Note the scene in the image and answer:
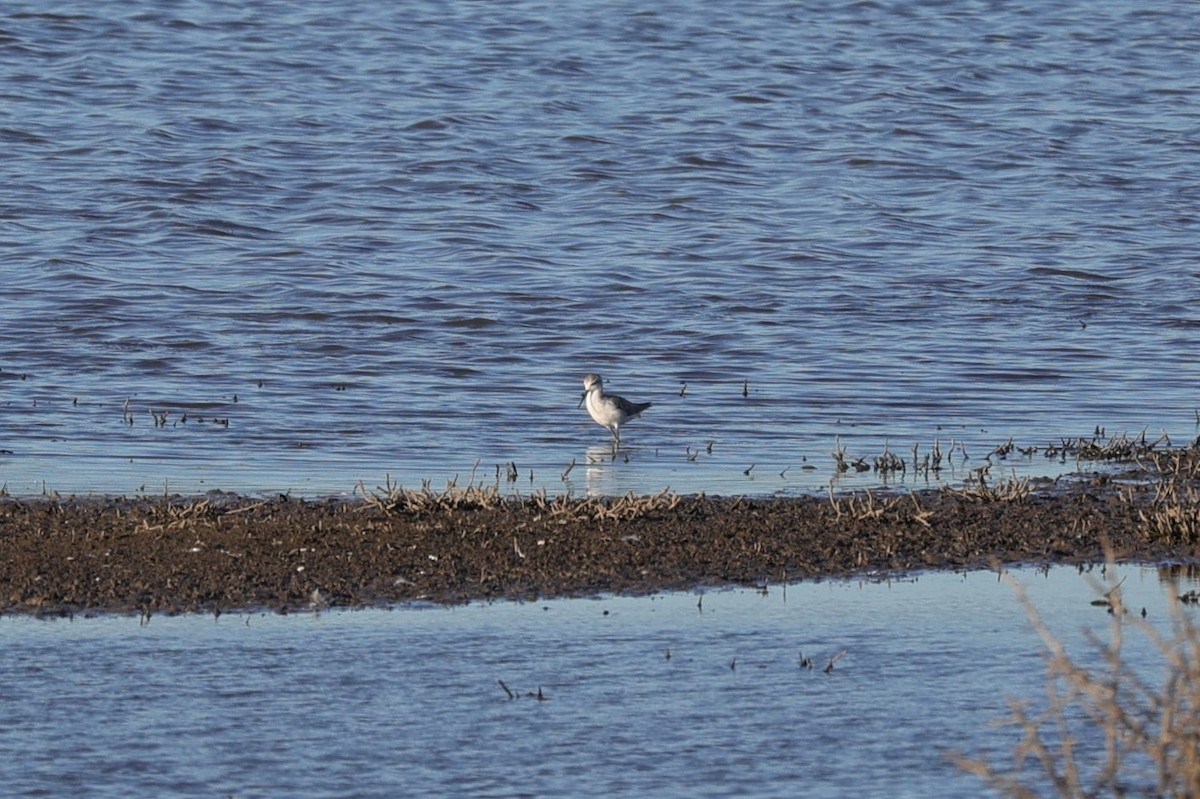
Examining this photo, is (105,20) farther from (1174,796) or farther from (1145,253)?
(1174,796)

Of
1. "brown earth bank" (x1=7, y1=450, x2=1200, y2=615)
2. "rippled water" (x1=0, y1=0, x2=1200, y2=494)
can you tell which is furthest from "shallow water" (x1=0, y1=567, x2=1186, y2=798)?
"rippled water" (x1=0, y1=0, x2=1200, y2=494)

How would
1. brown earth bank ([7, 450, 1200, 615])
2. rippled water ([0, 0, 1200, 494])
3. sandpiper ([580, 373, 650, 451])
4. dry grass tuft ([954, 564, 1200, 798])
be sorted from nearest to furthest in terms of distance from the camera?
dry grass tuft ([954, 564, 1200, 798]) → brown earth bank ([7, 450, 1200, 615]) → sandpiper ([580, 373, 650, 451]) → rippled water ([0, 0, 1200, 494])

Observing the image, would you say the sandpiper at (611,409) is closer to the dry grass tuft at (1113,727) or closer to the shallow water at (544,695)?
the shallow water at (544,695)

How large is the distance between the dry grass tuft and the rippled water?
4511 mm

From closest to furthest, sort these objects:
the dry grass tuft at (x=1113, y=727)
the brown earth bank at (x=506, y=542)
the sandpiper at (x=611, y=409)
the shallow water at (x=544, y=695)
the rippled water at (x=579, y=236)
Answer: the dry grass tuft at (x=1113, y=727)
the shallow water at (x=544, y=695)
the brown earth bank at (x=506, y=542)
the sandpiper at (x=611, y=409)
the rippled water at (x=579, y=236)

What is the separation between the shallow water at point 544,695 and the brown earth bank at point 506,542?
30 cm

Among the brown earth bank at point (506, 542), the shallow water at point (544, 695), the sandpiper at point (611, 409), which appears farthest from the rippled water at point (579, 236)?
the shallow water at point (544, 695)

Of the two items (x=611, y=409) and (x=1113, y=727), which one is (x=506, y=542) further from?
(x=1113, y=727)

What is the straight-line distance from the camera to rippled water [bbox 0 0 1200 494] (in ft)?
44.6

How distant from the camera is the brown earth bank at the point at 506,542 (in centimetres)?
843

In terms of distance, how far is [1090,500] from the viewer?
10.5 meters

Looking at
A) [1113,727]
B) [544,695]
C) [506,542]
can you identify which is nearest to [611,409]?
[506,542]

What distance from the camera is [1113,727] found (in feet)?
16.6

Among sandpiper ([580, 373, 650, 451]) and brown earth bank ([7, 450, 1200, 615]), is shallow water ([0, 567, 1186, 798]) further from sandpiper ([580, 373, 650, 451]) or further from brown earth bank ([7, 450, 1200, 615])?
sandpiper ([580, 373, 650, 451])
